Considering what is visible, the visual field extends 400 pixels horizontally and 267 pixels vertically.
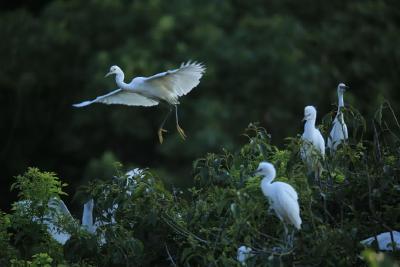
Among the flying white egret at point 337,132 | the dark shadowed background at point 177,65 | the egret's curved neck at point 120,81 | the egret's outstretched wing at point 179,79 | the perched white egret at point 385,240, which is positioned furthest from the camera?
the dark shadowed background at point 177,65

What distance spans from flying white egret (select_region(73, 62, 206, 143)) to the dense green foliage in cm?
141

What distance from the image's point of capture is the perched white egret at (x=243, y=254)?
7.48 meters

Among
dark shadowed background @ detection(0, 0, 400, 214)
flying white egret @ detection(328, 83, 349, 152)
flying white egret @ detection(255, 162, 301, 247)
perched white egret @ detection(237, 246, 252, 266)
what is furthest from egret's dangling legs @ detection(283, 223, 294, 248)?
dark shadowed background @ detection(0, 0, 400, 214)

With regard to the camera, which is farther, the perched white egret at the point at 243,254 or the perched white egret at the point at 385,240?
the perched white egret at the point at 385,240

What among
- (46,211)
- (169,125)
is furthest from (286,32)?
(46,211)

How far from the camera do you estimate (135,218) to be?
27.7 ft

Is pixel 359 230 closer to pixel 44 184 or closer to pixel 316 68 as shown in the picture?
pixel 44 184

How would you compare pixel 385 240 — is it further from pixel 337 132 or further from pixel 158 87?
pixel 158 87

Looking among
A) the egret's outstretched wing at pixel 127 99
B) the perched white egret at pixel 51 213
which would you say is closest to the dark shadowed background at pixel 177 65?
the egret's outstretched wing at pixel 127 99

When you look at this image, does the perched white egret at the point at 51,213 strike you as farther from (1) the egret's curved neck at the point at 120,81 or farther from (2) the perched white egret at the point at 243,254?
(1) the egret's curved neck at the point at 120,81

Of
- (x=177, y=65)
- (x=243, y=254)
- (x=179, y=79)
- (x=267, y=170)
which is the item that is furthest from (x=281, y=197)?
(x=177, y=65)

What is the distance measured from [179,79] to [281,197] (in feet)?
9.83

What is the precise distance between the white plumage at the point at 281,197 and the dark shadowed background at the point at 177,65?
10.6 meters

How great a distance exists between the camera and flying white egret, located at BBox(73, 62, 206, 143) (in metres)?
9.94
